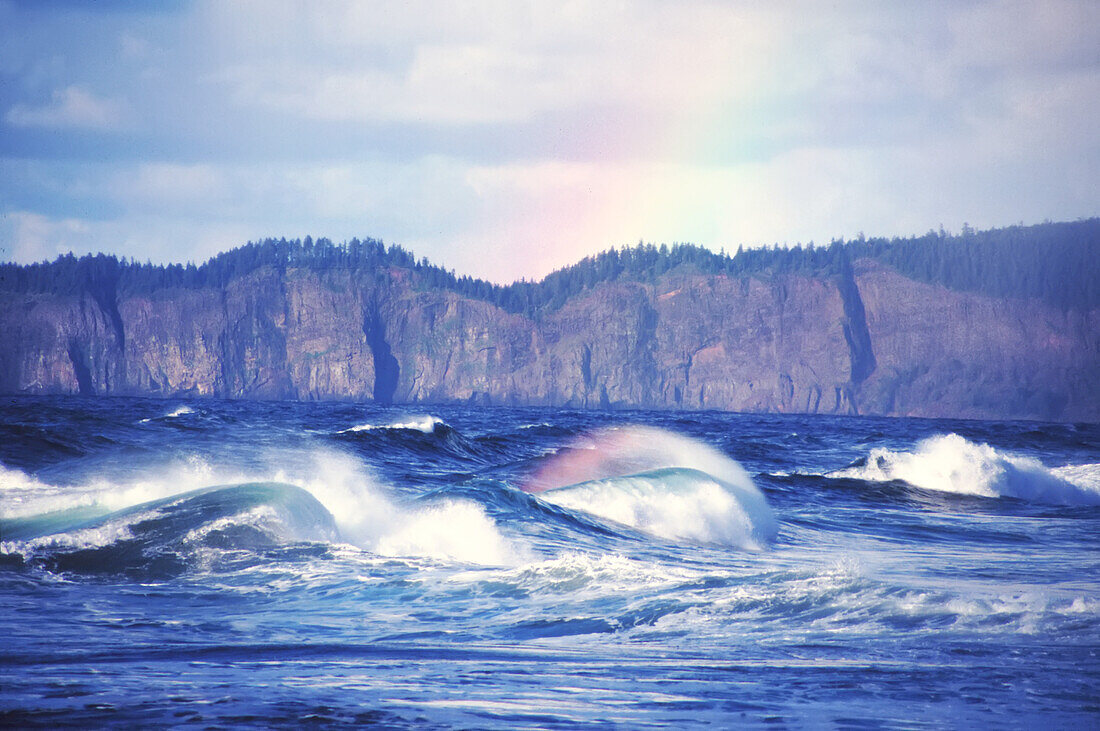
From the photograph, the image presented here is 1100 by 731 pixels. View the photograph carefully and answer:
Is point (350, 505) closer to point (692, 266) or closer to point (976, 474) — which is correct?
point (976, 474)

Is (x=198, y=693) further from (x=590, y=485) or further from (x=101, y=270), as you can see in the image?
(x=101, y=270)

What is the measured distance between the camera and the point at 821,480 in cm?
2702

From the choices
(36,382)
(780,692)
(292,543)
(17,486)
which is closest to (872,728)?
(780,692)

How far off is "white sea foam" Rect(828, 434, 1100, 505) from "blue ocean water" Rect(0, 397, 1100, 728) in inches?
157

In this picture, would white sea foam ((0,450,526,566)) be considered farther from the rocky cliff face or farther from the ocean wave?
the rocky cliff face

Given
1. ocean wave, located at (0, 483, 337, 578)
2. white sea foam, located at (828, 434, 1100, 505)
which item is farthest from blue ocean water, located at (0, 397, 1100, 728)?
white sea foam, located at (828, 434, 1100, 505)

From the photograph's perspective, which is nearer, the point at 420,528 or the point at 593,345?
the point at 420,528

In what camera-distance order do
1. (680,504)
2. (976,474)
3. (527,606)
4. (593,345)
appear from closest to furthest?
1. (527,606)
2. (680,504)
3. (976,474)
4. (593,345)

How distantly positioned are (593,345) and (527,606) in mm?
163944

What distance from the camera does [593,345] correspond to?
173250 mm

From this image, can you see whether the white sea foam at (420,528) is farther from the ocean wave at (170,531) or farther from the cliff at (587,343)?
the cliff at (587,343)

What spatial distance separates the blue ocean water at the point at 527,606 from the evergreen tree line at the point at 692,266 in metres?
154

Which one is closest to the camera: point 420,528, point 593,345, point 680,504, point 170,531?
point 170,531

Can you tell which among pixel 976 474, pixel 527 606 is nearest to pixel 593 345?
pixel 976 474
